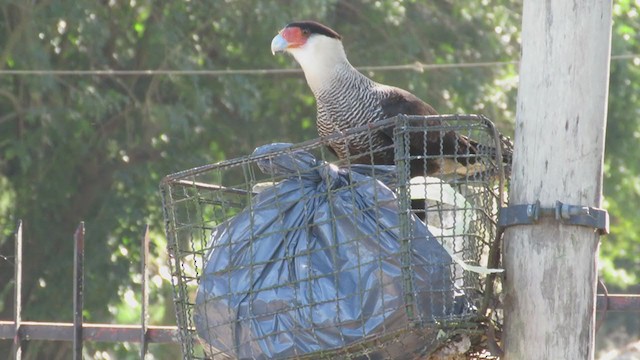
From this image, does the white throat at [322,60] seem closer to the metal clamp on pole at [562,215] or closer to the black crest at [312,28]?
the black crest at [312,28]

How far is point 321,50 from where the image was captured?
508 centimetres

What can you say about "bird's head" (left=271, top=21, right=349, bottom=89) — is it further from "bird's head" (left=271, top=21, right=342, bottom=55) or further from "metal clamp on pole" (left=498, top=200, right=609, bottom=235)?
"metal clamp on pole" (left=498, top=200, right=609, bottom=235)

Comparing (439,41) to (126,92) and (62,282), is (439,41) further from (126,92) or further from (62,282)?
(62,282)

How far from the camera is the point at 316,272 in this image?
110 inches

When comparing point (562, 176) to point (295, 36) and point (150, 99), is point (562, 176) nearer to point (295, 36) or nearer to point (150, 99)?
point (295, 36)

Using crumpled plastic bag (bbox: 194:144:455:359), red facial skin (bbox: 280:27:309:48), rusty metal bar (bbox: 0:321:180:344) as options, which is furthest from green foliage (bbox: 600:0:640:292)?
crumpled plastic bag (bbox: 194:144:455:359)

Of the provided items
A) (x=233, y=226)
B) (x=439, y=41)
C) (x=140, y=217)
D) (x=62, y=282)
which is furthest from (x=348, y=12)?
(x=233, y=226)

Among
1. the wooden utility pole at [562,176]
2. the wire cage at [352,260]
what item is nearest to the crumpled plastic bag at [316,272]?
the wire cage at [352,260]

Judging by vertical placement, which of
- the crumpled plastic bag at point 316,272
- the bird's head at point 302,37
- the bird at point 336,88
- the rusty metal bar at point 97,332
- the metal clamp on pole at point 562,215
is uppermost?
the bird's head at point 302,37

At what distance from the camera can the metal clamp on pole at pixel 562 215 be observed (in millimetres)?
2750

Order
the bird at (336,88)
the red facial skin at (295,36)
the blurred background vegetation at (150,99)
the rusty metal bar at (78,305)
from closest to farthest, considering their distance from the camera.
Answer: the rusty metal bar at (78,305) → the bird at (336,88) → the red facial skin at (295,36) → the blurred background vegetation at (150,99)

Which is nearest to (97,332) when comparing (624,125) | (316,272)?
(316,272)

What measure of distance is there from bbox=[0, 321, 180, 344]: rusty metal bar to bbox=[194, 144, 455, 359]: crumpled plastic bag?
2.63ft

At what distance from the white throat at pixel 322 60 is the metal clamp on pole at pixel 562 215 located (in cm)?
235
